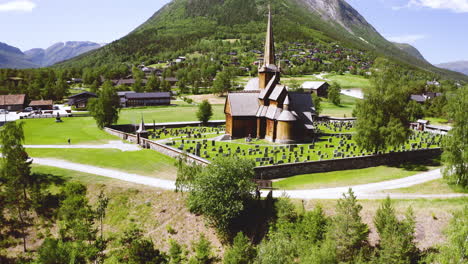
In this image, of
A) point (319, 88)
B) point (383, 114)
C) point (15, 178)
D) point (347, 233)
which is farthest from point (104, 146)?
point (319, 88)

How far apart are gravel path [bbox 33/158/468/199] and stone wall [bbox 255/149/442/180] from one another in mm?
4085

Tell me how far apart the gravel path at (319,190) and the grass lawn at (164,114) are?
3749cm

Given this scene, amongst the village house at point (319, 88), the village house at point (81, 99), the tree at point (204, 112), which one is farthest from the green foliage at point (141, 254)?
the village house at point (319, 88)

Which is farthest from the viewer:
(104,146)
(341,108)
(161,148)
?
(341,108)

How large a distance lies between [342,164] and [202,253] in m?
21.8

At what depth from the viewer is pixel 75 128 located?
222 feet

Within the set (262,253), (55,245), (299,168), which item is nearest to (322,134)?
(299,168)

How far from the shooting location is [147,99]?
4267 inches

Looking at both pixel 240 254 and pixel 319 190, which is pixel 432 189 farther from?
pixel 240 254

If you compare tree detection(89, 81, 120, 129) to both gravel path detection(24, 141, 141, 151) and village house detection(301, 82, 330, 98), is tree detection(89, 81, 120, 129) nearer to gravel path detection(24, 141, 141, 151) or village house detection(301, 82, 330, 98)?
gravel path detection(24, 141, 141, 151)

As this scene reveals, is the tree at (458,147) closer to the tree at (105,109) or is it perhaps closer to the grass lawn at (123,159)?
the grass lawn at (123,159)

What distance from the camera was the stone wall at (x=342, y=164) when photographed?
35.5m

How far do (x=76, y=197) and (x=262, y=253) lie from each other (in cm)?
1735

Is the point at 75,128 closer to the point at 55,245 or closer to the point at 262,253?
the point at 55,245
